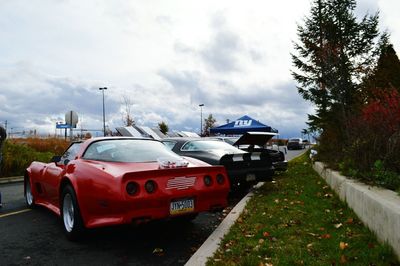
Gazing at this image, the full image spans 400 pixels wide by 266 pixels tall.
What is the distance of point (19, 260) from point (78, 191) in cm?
99

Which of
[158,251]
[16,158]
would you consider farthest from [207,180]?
[16,158]

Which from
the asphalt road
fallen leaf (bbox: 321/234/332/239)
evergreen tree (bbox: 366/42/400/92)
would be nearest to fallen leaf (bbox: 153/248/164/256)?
the asphalt road

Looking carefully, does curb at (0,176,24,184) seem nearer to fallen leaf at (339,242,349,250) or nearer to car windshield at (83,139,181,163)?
car windshield at (83,139,181,163)

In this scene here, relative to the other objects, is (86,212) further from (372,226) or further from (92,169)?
(372,226)

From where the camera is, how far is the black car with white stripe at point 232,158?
811cm

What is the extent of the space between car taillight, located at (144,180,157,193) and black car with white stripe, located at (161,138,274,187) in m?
3.59

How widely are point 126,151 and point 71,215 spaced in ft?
3.66

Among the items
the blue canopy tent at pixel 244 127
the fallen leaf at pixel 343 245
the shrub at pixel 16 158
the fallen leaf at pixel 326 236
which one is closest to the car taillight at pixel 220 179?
the fallen leaf at pixel 326 236

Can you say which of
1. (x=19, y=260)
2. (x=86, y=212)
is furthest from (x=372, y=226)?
(x=19, y=260)

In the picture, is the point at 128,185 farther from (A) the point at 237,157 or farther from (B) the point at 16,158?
(B) the point at 16,158

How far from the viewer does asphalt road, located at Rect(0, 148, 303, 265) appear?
4363 millimetres

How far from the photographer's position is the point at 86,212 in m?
4.64

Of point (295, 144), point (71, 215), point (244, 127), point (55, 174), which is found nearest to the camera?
point (71, 215)

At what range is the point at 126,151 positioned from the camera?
17.7 ft
